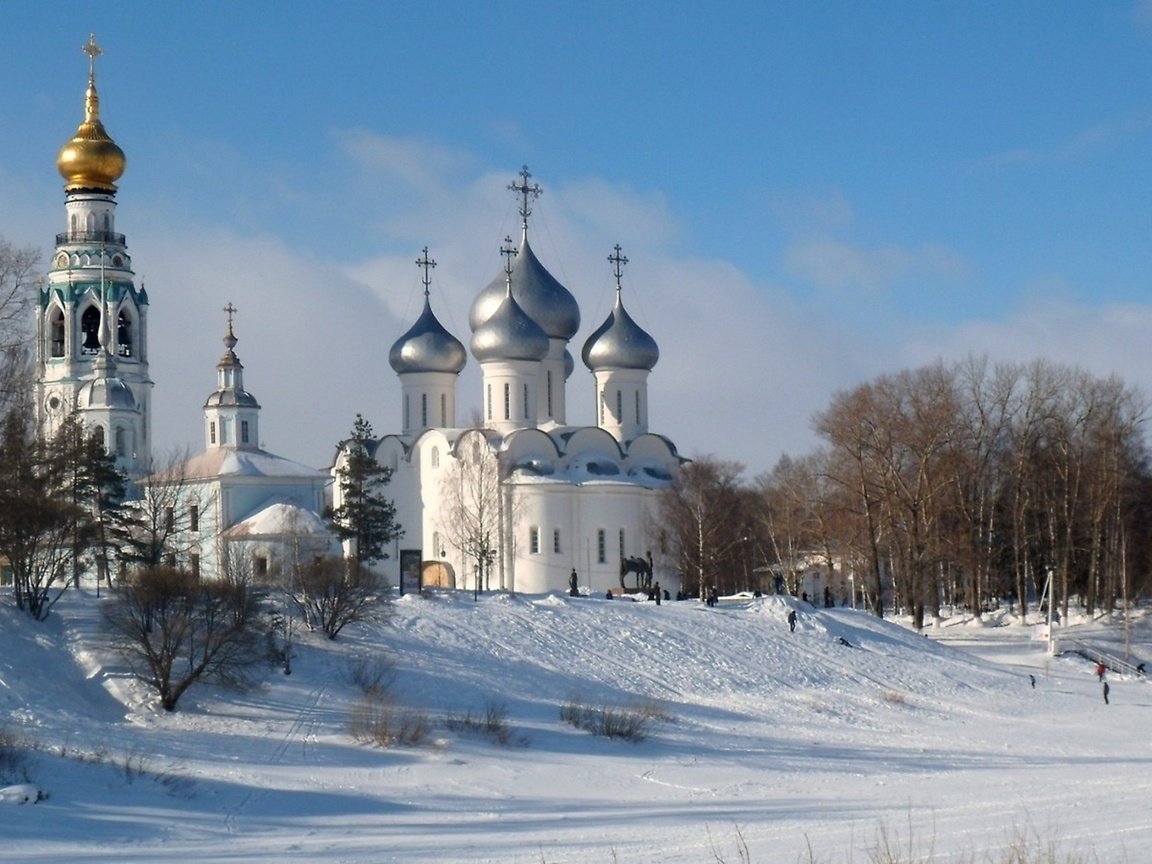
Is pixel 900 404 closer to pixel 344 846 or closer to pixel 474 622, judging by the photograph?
pixel 474 622

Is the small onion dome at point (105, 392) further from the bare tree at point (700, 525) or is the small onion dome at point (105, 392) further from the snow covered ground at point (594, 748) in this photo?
the snow covered ground at point (594, 748)

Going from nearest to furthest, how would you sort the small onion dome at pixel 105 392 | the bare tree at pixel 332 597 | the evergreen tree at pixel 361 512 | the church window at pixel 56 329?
the bare tree at pixel 332 597 < the evergreen tree at pixel 361 512 < the small onion dome at pixel 105 392 < the church window at pixel 56 329

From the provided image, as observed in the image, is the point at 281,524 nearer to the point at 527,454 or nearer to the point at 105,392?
the point at 527,454

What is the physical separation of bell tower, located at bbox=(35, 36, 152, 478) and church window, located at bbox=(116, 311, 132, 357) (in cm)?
3

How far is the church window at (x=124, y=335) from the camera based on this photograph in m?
64.7

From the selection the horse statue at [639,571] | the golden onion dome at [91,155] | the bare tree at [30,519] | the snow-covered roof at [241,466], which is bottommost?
the horse statue at [639,571]

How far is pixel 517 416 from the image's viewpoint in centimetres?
5450

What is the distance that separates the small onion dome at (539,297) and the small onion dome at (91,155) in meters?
15.0

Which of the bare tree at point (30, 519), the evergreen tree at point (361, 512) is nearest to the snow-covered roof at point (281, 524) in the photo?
the evergreen tree at point (361, 512)

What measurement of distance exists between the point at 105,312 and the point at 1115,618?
3529 centimetres

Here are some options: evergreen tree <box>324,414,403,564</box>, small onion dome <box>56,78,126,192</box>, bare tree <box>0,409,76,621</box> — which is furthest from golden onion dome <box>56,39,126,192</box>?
bare tree <box>0,409,76,621</box>

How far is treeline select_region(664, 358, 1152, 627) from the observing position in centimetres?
4653

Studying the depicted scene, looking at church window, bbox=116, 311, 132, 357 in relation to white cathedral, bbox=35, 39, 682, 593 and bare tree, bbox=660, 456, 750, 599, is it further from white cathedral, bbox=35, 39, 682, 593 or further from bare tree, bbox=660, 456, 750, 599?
bare tree, bbox=660, 456, 750, 599

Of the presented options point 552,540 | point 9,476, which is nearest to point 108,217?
point 552,540
